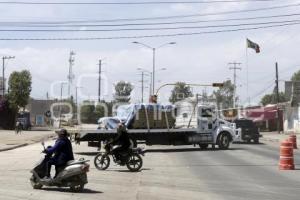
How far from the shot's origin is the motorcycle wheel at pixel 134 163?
21.0 m

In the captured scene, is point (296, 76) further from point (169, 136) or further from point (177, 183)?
point (177, 183)

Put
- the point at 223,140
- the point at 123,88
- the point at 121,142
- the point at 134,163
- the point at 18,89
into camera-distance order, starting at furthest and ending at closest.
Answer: the point at 123,88 → the point at 18,89 → the point at 223,140 → the point at 121,142 → the point at 134,163

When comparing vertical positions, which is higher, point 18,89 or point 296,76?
point 296,76

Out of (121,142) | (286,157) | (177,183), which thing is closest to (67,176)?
(177,183)

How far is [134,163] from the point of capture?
21094 millimetres

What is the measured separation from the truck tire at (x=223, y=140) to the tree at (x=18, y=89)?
54.4 metres

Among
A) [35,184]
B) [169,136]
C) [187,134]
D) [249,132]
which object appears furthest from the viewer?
[249,132]

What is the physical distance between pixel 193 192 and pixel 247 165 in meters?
8.80

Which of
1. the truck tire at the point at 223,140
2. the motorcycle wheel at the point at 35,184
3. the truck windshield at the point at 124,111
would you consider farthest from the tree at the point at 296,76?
the motorcycle wheel at the point at 35,184

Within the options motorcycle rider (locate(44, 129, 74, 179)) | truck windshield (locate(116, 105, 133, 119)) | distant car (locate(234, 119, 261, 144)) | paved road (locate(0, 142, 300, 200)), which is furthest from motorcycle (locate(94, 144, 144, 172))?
distant car (locate(234, 119, 261, 144))

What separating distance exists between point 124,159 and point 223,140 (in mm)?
14921

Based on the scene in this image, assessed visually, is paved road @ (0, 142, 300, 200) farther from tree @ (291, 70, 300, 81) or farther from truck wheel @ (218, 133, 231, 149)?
tree @ (291, 70, 300, 81)

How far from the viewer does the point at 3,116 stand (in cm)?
8475

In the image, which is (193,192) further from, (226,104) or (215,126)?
(226,104)
